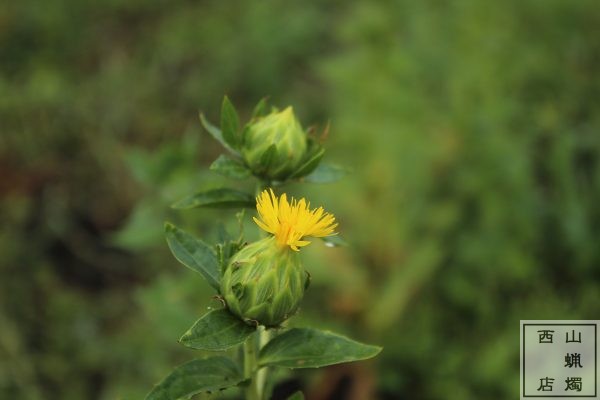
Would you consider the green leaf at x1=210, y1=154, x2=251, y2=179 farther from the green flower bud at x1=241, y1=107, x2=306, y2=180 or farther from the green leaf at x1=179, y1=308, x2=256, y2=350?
the green leaf at x1=179, y1=308, x2=256, y2=350

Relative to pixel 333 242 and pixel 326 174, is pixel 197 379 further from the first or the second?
pixel 326 174

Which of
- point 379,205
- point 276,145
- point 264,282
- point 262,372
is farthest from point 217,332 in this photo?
point 379,205

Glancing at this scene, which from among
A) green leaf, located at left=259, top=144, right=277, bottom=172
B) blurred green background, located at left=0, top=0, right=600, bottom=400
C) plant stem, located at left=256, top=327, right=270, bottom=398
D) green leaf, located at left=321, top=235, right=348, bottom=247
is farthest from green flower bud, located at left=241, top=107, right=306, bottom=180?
blurred green background, located at left=0, top=0, right=600, bottom=400

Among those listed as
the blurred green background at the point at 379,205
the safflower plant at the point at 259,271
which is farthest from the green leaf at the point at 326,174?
the blurred green background at the point at 379,205

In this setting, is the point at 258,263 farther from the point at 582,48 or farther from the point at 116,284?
the point at 582,48

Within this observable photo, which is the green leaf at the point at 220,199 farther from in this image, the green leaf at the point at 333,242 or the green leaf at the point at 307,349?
the green leaf at the point at 307,349
